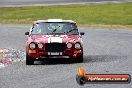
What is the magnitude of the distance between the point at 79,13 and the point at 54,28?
1147 inches

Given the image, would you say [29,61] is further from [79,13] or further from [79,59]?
[79,13]

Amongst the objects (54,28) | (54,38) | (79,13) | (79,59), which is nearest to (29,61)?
(54,38)

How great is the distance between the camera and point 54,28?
52.8 feet

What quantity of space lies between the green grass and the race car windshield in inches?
913

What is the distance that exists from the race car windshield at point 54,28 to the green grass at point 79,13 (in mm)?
23180

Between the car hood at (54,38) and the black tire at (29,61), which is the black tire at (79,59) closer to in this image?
the car hood at (54,38)

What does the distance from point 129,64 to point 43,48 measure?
260 centimetres

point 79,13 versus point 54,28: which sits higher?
point 54,28

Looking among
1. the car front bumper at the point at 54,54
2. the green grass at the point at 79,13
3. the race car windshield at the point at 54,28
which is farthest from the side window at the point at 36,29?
the green grass at the point at 79,13

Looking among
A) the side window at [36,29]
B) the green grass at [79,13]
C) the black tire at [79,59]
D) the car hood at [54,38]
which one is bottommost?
the green grass at [79,13]

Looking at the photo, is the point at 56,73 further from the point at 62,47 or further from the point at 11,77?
the point at 62,47

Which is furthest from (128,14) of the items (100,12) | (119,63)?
(119,63)

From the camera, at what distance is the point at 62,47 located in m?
14.7

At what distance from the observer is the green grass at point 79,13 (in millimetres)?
41344
